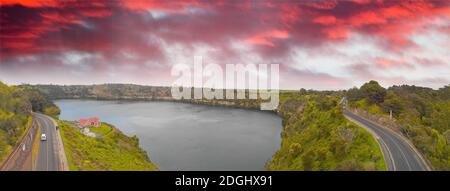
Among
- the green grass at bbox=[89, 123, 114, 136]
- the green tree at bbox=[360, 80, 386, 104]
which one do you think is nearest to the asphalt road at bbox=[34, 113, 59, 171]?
the green grass at bbox=[89, 123, 114, 136]

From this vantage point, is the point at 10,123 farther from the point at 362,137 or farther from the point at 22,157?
the point at 362,137

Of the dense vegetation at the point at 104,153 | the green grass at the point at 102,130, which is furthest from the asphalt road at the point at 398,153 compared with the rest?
the green grass at the point at 102,130

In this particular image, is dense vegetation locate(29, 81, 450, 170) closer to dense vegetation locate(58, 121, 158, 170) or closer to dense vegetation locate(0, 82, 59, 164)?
dense vegetation locate(58, 121, 158, 170)

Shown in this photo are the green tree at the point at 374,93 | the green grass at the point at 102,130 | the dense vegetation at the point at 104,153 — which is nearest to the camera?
the dense vegetation at the point at 104,153

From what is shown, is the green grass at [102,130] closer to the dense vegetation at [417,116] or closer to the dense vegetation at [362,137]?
the dense vegetation at [362,137]

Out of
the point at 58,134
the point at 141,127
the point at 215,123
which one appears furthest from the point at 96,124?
the point at 215,123
